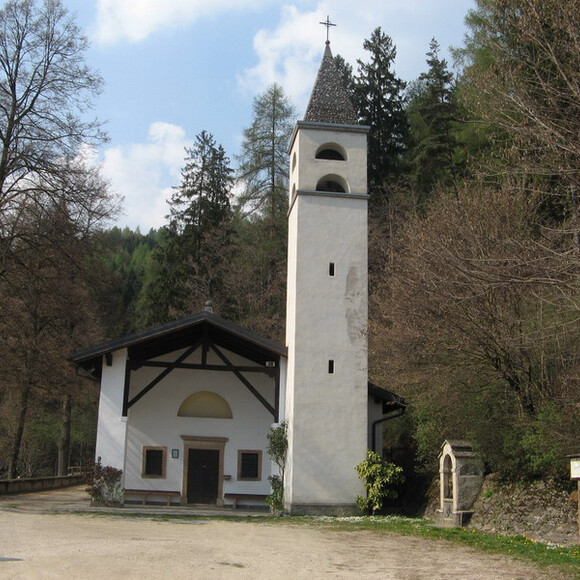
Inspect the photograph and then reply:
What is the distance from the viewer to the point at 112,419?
17.9 meters

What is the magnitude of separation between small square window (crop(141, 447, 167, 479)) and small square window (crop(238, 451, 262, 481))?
2.10 m

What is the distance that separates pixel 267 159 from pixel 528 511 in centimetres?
2356

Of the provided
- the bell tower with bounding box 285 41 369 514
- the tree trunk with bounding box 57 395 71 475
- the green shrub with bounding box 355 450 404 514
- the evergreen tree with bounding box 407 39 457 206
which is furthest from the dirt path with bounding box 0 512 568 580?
the evergreen tree with bounding box 407 39 457 206

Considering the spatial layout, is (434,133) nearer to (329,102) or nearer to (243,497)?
(329,102)

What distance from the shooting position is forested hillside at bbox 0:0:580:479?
1036 cm

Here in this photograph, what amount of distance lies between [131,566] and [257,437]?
40.4ft

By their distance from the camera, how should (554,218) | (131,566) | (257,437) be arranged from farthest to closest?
(257,437)
(554,218)
(131,566)

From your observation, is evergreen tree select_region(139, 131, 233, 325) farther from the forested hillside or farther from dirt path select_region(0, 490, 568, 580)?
dirt path select_region(0, 490, 568, 580)

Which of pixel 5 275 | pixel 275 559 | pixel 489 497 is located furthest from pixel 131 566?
pixel 5 275

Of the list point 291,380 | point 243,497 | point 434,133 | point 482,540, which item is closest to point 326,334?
point 291,380

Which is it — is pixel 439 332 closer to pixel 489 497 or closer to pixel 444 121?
pixel 489 497

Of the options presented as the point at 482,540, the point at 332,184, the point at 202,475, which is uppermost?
the point at 332,184

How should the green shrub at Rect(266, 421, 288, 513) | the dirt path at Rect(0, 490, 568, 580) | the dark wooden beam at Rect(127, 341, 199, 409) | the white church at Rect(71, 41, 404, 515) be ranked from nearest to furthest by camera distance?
the dirt path at Rect(0, 490, 568, 580), the white church at Rect(71, 41, 404, 515), the green shrub at Rect(266, 421, 288, 513), the dark wooden beam at Rect(127, 341, 199, 409)

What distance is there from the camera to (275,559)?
8961 millimetres
